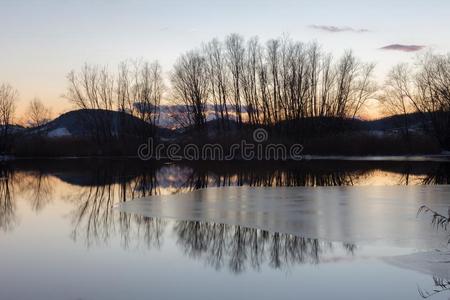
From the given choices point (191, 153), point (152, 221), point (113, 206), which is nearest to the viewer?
point (152, 221)

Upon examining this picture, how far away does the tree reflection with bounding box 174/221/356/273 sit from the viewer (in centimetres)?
661

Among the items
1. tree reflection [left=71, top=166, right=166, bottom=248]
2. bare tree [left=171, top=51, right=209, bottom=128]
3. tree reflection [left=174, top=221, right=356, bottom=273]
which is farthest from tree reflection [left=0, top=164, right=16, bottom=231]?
bare tree [left=171, top=51, right=209, bottom=128]

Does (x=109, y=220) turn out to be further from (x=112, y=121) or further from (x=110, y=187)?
(x=112, y=121)

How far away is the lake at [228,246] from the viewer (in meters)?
5.36

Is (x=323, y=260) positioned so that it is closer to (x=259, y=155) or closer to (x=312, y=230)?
(x=312, y=230)

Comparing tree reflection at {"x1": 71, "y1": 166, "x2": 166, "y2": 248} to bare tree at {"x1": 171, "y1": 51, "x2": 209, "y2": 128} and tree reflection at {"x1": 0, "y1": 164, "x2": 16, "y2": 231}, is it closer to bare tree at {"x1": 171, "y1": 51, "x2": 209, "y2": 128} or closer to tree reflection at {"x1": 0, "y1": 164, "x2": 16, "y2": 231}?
tree reflection at {"x1": 0, "y1": 164, "x2": 16, "y2": 231}

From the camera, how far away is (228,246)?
24.7 ft

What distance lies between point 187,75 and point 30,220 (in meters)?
38.3

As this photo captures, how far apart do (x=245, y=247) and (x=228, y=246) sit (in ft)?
0.89

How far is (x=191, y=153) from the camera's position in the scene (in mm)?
39281

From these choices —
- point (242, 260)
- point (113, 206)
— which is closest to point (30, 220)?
point (113, 206)

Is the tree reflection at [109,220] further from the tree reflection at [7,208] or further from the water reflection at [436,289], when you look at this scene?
the water reflection at [436,289]

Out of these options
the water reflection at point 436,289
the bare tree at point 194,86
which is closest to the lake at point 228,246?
the water reflection at point 436,289

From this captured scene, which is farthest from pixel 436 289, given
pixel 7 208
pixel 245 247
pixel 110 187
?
pixel 110 187
